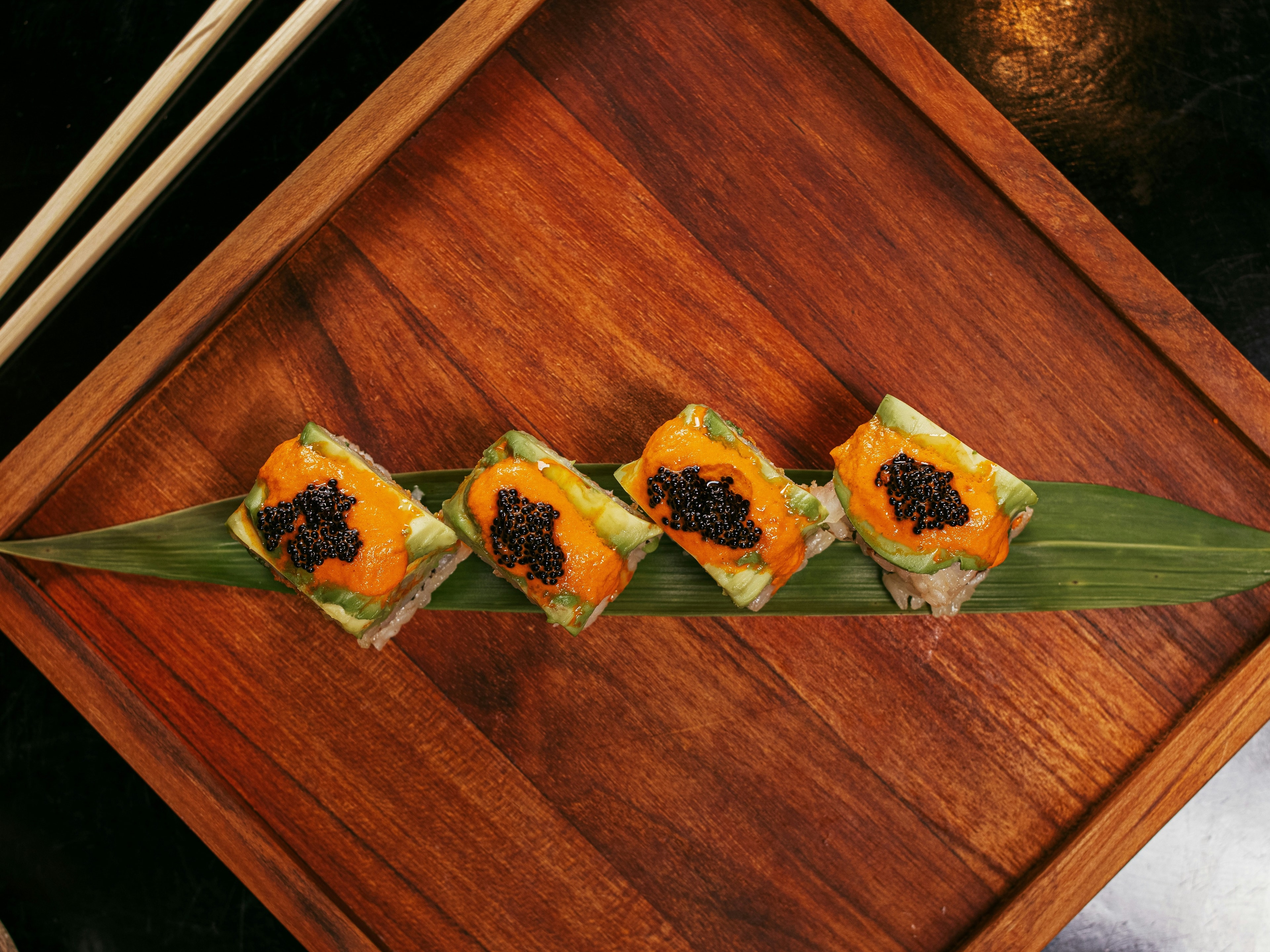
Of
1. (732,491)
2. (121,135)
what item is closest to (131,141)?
(121,135)

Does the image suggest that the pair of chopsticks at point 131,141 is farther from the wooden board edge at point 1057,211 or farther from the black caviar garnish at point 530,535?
the wooden board edge at point 1057,211

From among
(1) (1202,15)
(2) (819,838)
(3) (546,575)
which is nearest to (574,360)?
(3) (546,575)

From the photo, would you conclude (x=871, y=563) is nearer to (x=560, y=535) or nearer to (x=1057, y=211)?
(x=560, y=535)

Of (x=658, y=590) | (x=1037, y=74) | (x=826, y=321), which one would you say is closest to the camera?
(x=658, y=590)

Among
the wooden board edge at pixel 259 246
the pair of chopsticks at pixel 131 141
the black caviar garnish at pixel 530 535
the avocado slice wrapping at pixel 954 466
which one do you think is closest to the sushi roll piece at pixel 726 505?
the avocado slice wrapping at pixel 954 466

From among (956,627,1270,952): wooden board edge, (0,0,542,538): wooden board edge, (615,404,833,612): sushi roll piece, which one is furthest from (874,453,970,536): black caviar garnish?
(0,0,542,538): wooden board edge

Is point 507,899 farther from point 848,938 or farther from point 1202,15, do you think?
point 1202,15
